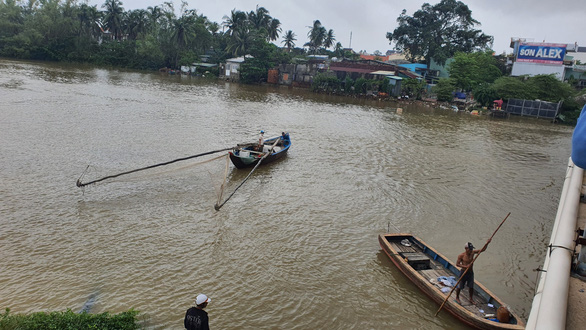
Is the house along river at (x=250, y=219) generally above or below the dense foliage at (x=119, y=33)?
below

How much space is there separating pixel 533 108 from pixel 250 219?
40209 mm

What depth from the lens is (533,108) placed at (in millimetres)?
41594

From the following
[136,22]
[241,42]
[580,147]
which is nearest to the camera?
[580,147]

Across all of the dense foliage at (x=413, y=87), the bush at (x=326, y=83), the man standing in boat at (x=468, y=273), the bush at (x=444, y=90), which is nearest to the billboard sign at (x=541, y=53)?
the bush at (x=444, y=90)

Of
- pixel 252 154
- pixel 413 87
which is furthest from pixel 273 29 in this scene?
pixel 252 154

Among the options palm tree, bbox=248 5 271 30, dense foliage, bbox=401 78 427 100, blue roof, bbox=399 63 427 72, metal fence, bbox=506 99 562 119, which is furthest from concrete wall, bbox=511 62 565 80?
palm tree, bbox=248 5 271 30

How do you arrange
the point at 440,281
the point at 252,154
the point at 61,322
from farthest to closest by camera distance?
the point at 252,154, the point at 440,281, the point at 61,322

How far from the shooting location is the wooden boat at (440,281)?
310 inches

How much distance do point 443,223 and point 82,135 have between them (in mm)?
18246

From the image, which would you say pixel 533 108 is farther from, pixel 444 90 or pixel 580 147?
pixel 580 147

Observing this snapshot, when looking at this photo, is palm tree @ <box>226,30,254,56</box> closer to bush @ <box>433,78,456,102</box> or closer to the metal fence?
bush @ <box>433,78,456,102</box>

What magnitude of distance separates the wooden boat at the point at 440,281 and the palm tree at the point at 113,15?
74.5m

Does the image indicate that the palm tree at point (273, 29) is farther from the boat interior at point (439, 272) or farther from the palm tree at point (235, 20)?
the boat interior at point (439, 272)

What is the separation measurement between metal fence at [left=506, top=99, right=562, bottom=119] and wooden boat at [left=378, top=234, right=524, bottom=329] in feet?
125
